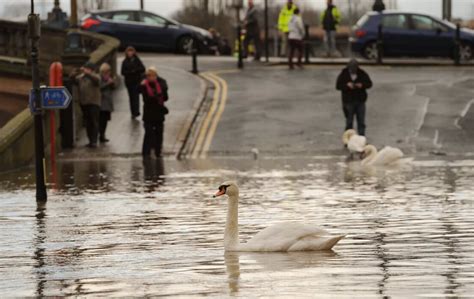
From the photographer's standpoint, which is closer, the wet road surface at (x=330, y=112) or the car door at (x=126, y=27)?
the wet road surface at (x=330, y=112)

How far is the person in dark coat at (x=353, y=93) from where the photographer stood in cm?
3303

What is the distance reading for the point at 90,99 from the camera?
33.0m

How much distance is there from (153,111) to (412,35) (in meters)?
20.2

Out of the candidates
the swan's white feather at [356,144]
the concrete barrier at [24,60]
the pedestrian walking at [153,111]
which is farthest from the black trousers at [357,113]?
the concrete barrier at [24,60]

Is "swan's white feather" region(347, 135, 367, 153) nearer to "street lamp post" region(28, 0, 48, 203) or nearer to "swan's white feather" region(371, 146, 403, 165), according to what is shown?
"swan's white feather" region(371, 146, 403, 165)

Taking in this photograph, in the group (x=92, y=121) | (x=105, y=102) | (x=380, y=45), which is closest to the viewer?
(x=92, y=121)

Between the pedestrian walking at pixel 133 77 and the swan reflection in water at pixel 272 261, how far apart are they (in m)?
21.4

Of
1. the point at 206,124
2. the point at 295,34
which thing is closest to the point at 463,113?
the point at 206,124

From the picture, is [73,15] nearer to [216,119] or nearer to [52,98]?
[216,119]

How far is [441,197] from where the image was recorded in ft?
69.8

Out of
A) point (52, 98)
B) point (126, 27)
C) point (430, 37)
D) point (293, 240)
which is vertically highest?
point (52, 98)

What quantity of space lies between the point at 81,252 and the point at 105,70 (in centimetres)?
1977

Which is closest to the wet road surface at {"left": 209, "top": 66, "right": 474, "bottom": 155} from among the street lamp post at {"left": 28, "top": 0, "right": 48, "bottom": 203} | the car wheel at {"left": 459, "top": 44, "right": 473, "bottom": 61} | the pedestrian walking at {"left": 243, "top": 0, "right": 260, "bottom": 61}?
the car wheel at {"left": 459, "top": 44, "right": 473, "bottom": 61}

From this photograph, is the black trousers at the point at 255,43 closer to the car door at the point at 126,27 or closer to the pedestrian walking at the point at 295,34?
the car door at the point at 126,27
